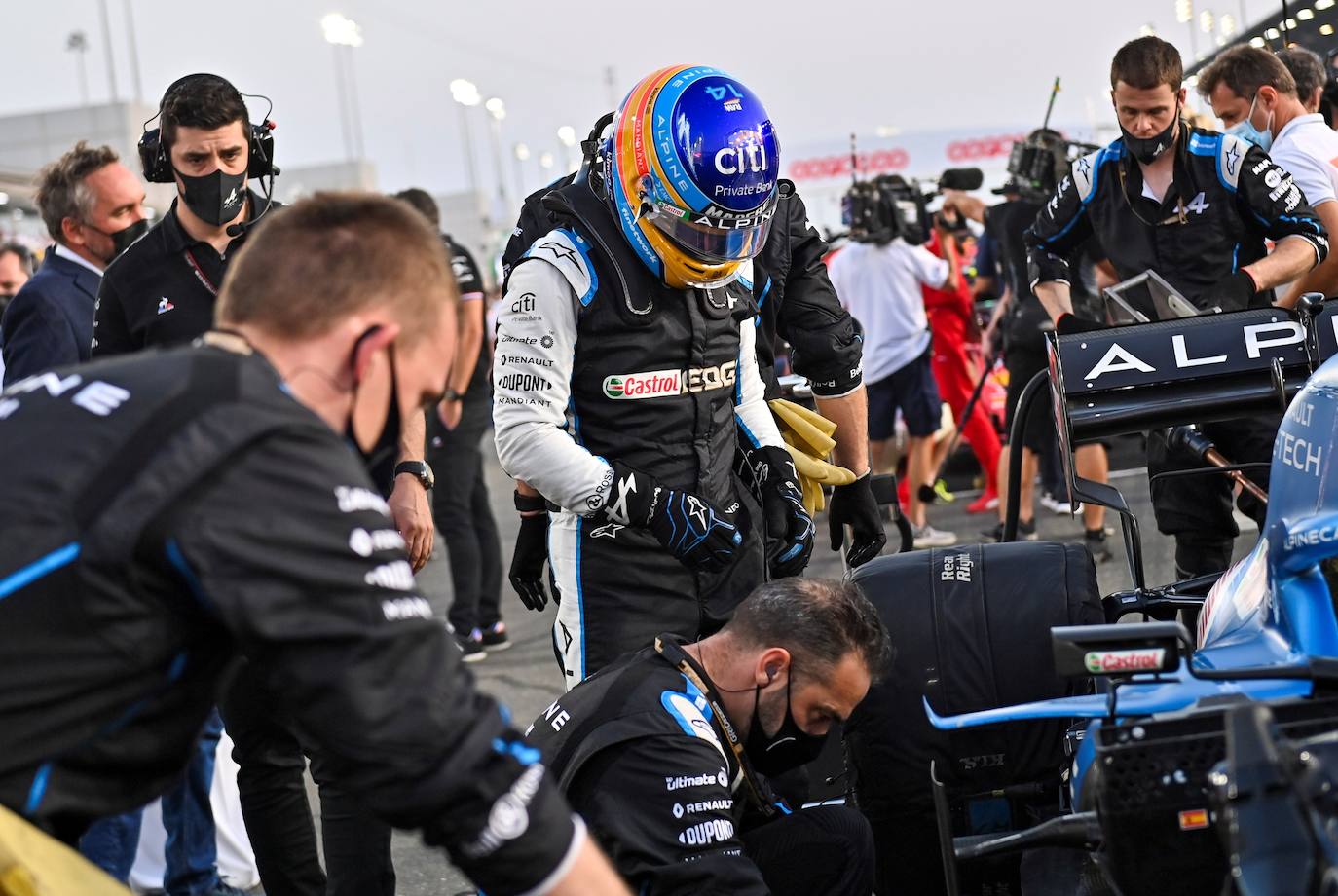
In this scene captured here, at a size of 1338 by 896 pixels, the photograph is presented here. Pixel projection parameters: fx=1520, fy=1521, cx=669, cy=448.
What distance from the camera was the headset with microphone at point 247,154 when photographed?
3.67 metres

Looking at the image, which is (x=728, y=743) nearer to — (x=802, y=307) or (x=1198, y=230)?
(x=802, y=307)

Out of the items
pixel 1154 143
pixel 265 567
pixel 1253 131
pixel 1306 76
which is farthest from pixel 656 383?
pixel 1306 76

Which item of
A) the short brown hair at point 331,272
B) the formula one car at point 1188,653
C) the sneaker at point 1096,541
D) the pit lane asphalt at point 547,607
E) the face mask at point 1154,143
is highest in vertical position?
the face mask at point 1154,143

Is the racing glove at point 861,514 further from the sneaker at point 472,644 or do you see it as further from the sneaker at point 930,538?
the sneaker at point 930,538

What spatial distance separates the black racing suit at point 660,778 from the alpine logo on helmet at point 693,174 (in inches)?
A: 33.5

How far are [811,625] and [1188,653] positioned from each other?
2.36ft

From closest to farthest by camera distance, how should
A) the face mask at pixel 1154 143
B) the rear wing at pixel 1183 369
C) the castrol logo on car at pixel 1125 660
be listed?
the castrol logo on car at pixel 1125 660 → the rear wing at pixel 1183 369 → the face mask at pixel 1154 143

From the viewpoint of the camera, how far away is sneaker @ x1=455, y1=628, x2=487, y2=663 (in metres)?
6.69

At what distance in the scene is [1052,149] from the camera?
7766 mm

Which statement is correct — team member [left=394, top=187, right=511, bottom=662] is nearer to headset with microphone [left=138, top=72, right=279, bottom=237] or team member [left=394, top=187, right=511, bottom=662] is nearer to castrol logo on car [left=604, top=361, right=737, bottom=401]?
headset with microphone [left=138, top=72, right=279, bottom=237]

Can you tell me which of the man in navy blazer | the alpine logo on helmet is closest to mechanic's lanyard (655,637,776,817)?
the alpine logo on helmet

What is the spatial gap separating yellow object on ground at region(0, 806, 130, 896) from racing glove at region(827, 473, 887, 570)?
2.50 meters

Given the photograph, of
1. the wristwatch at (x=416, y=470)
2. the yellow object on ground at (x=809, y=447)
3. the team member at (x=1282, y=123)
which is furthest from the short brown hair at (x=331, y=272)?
the team member at (x=1282, y=123)

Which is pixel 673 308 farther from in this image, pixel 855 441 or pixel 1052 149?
pixel 1052 149
